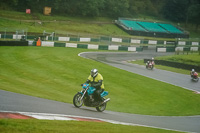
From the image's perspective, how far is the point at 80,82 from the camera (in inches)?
921

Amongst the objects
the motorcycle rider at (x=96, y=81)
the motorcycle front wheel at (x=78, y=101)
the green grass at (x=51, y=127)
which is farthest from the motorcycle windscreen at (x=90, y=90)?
the green grass at (x=51, y=127)

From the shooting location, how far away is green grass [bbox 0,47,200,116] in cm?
1894

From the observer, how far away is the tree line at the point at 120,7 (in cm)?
6944

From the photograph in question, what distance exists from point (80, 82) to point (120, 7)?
5909cm

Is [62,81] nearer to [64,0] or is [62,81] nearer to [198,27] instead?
[64,0]

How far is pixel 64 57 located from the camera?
109ft

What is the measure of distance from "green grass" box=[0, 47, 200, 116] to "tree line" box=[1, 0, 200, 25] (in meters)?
38.8

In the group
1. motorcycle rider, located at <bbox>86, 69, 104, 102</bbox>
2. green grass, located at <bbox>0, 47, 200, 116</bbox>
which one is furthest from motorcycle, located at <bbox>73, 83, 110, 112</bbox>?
green grass, located at <bbox>0, 47, 200, 116</bbox>

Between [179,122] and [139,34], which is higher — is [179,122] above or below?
below

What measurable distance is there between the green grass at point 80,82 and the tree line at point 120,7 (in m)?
38.8

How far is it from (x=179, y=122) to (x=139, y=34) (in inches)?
2056

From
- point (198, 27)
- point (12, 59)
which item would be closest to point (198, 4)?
point (198, 27)

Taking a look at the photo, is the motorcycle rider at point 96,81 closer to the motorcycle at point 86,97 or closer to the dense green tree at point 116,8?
Result: the motorcycle at point 86,97

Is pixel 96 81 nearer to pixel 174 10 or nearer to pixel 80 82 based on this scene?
pixel 80 82
